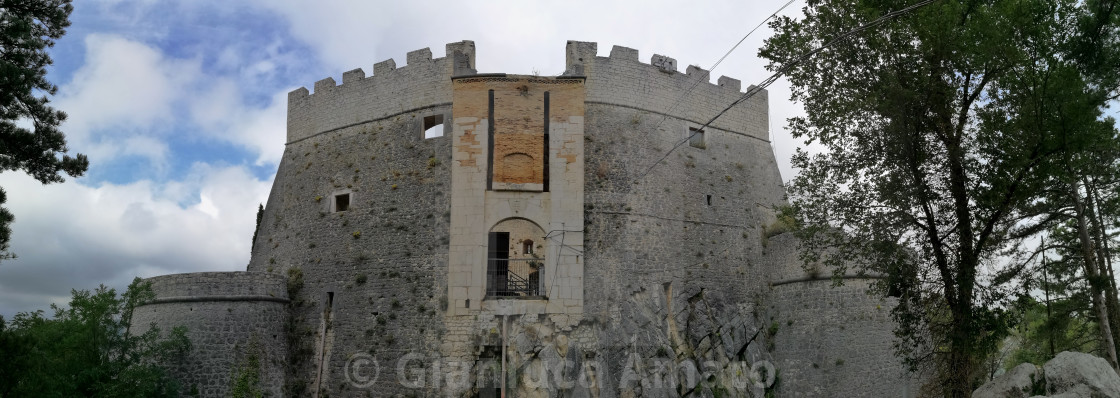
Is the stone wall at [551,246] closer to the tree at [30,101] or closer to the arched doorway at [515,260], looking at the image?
the arched doorway at [515,260]

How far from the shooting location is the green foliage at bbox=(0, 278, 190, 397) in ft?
57.3

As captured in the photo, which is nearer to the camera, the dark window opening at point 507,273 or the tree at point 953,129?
the tree at point 953,129

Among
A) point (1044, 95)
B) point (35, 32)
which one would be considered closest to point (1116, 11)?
point (1044, 95)

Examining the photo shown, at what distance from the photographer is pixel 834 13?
49.0 feet

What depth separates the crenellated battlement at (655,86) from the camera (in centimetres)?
2163

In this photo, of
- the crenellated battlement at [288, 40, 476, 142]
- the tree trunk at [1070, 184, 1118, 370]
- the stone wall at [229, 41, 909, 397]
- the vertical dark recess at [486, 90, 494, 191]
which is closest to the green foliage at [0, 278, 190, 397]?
the stone wall at [229, 41, 909, 397]

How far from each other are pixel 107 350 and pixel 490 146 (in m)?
→ 10.2

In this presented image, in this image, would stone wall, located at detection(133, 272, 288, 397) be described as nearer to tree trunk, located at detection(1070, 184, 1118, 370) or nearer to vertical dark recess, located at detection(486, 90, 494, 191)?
vertical dark recess, located at detection(486, 90, 494, 191)

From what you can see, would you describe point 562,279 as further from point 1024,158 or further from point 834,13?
point 1024,158

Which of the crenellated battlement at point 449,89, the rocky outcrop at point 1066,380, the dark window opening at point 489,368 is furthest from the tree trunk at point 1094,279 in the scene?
the dark window opening at point 489,368

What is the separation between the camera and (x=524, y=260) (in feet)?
67.2

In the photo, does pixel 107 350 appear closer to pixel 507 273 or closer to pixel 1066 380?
pixel 507 273

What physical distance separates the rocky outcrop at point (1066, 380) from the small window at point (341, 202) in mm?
15877

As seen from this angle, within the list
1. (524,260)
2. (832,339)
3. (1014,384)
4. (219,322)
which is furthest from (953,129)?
(219,322)
